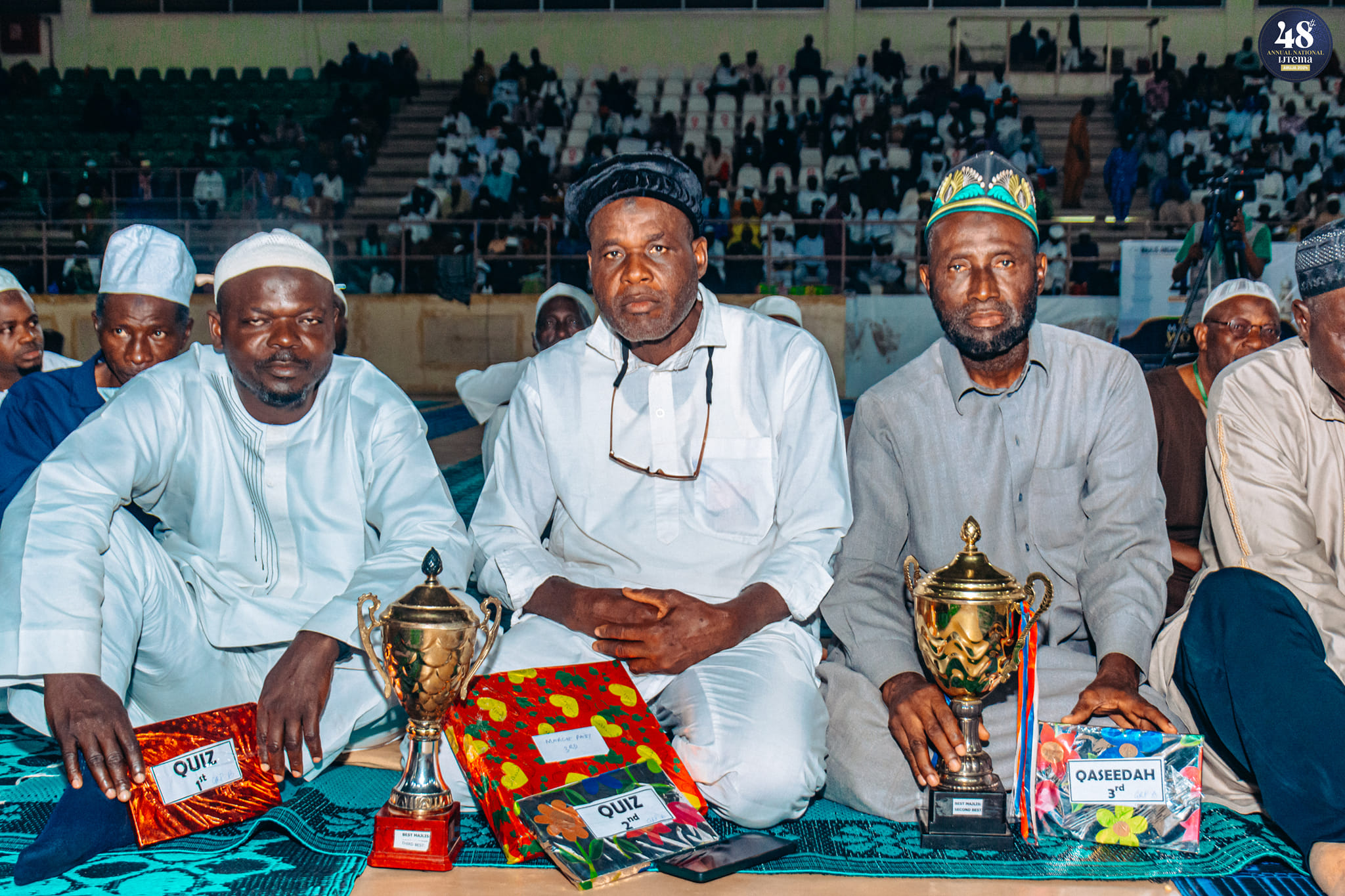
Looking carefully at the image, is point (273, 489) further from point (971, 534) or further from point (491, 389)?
point (491, 389)

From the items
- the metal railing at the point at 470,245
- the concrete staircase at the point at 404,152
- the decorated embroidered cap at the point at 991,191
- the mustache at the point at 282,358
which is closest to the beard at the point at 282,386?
the mustache at the point at 282,358

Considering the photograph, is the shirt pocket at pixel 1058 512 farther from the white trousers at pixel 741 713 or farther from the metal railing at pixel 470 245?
the metal railing at pixel 470 245

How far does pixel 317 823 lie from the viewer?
221 centimetres

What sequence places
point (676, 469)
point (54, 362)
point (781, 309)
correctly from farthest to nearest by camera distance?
point (781, 309) → point (54, 362) → point (676, 469)

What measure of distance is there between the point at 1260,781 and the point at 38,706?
2.29 metres

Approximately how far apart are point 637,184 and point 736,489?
0.68 m

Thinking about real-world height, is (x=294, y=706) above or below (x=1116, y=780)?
above

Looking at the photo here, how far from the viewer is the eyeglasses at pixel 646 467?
2.53 m

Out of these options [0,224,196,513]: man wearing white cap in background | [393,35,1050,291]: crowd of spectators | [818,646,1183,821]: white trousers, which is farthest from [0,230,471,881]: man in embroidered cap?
[393,35,1050,291]: crowd of spectators

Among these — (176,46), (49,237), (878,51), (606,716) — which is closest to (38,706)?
(606,716)

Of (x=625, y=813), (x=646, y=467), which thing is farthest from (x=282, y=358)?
(x=625, y=813)

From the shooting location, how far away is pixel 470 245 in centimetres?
1314

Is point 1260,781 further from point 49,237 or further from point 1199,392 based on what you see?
point 49,237

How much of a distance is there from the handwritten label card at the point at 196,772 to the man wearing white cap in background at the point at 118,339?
1141mm
